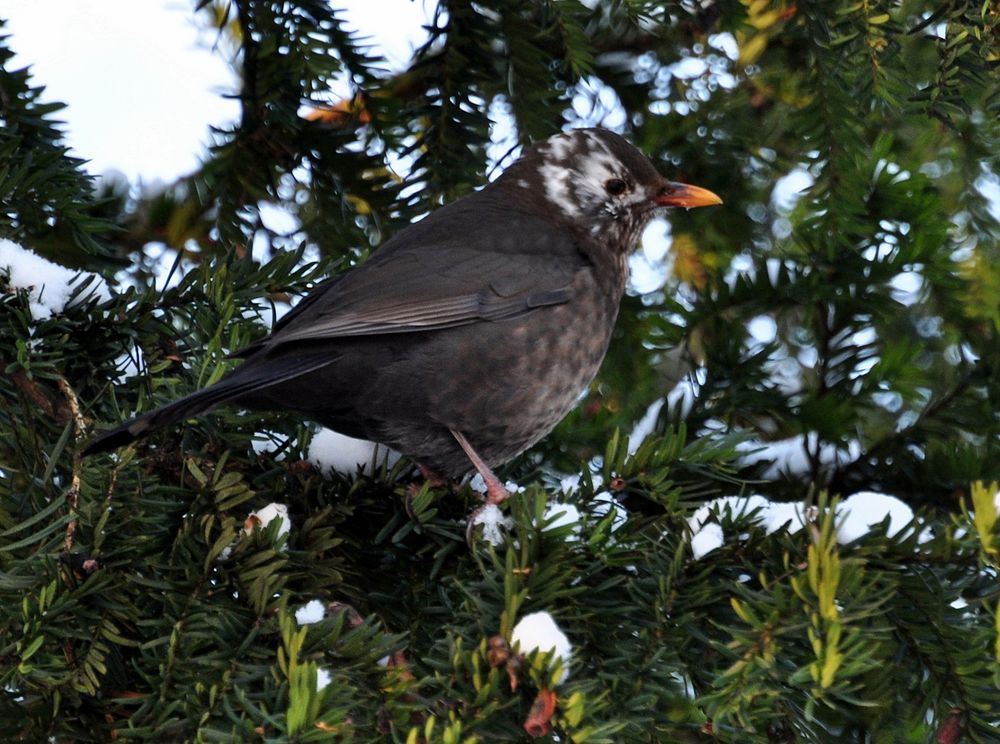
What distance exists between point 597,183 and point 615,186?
0.06 metres

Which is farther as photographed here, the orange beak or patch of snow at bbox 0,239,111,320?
the orange beak

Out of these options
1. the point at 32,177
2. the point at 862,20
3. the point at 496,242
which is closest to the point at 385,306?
the point at 496,242

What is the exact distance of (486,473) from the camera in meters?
2.52

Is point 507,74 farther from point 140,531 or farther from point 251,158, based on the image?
point 140,531

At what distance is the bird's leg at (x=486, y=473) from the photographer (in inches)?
93.1

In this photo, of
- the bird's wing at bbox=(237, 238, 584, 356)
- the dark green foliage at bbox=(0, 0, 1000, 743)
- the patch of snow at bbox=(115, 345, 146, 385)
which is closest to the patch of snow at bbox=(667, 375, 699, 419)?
the dark green foliage at bbox=(0, 0, 1000, 743)

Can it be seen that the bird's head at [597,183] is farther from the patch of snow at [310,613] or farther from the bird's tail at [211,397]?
the patch of snow at [310,613]

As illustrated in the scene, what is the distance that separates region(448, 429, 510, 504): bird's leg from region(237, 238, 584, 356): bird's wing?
10.9 inches

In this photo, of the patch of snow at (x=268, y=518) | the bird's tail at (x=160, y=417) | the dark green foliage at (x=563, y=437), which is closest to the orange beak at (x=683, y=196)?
the dark green foliage at (x=563, y=437)

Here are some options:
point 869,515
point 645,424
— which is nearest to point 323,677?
point 869,515

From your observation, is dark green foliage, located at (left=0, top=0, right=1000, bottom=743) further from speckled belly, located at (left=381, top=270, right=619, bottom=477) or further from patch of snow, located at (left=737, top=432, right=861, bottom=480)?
speckled belly, located at (left=381, top=270, right=619, bottom=477)

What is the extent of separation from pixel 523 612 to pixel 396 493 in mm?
723

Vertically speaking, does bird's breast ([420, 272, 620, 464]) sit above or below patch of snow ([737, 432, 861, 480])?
above

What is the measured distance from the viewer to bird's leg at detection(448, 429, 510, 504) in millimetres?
2365
